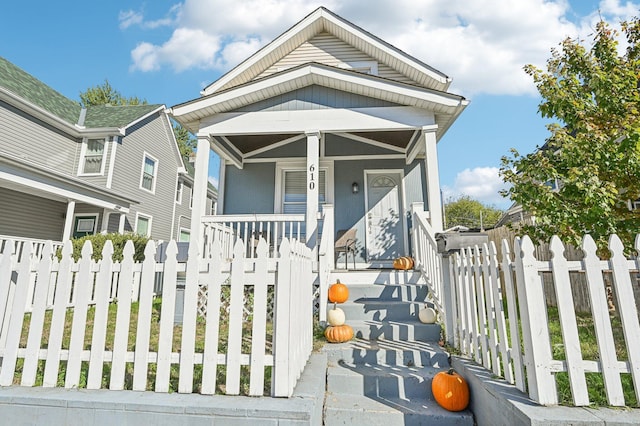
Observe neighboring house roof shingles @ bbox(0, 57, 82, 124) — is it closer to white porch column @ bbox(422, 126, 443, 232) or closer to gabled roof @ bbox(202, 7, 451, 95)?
gabled roof @ bbox(202, 7, 451, 95)

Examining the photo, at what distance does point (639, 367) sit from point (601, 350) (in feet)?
0.72

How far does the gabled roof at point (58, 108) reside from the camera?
1060 cm

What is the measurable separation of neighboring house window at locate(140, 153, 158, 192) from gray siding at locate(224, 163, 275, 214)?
7.99 metres

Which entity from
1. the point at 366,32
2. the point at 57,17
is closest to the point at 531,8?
the point at 366,32

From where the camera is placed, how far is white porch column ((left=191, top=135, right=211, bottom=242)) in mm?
5973

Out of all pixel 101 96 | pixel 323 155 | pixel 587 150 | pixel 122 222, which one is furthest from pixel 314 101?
pixel 101 96

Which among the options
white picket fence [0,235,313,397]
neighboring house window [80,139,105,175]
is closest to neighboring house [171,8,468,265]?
white picket fence [0,235,313,397]

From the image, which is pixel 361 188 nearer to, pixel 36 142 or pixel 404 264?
pixel 404 264

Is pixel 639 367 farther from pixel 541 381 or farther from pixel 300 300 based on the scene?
pixel 300 300

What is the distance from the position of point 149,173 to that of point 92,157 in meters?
2.39

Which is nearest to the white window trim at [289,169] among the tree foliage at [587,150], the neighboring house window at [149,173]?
the tree foliage at [587,150]

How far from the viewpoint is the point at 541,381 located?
6.19 feet

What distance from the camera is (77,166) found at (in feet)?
40.7

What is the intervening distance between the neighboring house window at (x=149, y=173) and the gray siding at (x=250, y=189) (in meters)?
7.99
